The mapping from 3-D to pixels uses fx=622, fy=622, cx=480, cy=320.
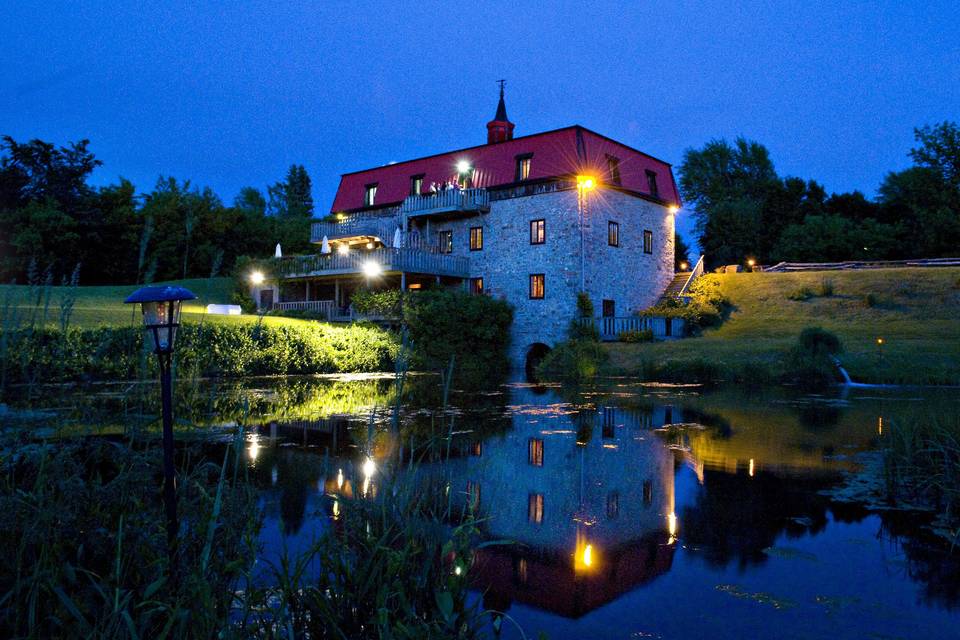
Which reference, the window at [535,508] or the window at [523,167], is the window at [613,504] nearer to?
the window at [535,508]

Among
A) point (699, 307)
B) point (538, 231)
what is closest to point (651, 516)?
point (538, 231)

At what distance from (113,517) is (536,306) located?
2522 centimetres

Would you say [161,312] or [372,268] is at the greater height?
[372,268]

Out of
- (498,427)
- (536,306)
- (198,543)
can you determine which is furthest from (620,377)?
(198,543)

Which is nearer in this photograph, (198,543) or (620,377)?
(198,543)

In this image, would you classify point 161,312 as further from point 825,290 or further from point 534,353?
point 825,290

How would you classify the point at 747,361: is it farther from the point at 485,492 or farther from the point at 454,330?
the point at 485,492

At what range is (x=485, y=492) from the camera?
6328mm

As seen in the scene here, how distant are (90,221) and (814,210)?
174 ft

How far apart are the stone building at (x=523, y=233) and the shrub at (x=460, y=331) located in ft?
3.83

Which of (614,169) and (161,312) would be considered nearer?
(161,312)

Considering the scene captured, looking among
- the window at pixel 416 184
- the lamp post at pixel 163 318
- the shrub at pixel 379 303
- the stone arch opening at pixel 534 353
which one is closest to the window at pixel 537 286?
the stone arch opening at pixel 534 353

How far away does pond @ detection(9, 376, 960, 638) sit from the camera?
12.3 feet

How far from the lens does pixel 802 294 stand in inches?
1219
